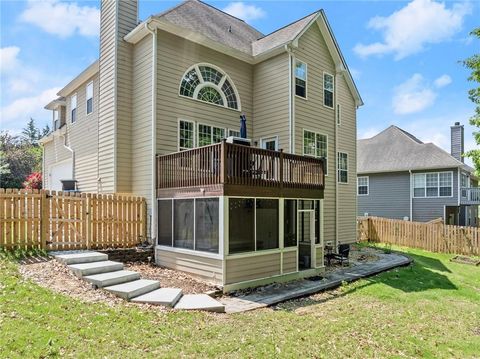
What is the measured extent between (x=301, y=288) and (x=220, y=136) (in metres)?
6.54

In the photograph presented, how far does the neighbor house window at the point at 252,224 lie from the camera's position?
27.9ft

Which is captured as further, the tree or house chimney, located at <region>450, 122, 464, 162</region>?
house chimney, located at <region>450, 122, 464, 162</region>

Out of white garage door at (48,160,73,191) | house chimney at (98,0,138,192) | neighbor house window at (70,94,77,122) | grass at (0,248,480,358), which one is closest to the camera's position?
grass at (0,248,480,358)

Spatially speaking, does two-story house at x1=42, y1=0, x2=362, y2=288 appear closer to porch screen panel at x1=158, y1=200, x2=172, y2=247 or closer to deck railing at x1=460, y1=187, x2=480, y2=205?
porch screen panel at x1=158, y1=200, x2=172, y2=247

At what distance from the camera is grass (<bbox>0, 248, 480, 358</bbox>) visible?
441cm

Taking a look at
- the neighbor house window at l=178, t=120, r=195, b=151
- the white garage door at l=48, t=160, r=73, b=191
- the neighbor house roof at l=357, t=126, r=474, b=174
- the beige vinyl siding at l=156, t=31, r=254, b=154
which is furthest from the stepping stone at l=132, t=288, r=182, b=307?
the neighbor house roof at l=357, t=126, r=474, b=174

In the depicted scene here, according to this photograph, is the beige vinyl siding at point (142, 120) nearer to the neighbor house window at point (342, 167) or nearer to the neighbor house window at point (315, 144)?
the neighbor house window at point (315, 144)

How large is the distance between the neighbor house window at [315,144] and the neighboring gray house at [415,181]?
12.8m

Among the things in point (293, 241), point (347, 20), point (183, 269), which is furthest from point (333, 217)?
point (347, 20)

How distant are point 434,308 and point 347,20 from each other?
12295mm

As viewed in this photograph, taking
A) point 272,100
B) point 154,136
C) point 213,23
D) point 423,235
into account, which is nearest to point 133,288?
point 154,136

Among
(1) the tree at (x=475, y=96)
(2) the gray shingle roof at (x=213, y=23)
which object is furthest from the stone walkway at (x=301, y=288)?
(2) the gray shingle roof at (x=213, y=23)

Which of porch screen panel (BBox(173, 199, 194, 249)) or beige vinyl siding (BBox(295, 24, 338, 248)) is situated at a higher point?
beige vinyl siding (BBox(295, 24, 338, 248))

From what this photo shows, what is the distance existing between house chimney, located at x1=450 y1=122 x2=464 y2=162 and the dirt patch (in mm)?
24440
